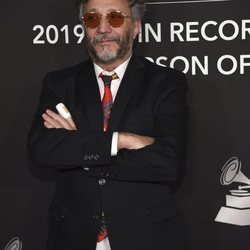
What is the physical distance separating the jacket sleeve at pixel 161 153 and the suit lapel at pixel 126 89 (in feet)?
0.47

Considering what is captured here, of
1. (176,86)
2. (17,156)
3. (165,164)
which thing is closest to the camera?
(165,164)

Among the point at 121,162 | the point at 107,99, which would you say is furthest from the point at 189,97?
the point at 121,162

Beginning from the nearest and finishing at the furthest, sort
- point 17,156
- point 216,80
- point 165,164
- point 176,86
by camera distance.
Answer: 1. point 165,164
2. point 176,86
3. point 216,80
4. point 17,156

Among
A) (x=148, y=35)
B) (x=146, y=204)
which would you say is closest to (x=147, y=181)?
(x=146, y=204)

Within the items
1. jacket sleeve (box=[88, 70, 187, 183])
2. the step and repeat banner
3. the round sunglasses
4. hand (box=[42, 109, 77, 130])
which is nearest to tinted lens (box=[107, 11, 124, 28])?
the round sunglasses

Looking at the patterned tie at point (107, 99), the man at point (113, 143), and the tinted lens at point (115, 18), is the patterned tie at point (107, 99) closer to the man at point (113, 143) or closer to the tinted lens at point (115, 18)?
the man at point (113, 143)

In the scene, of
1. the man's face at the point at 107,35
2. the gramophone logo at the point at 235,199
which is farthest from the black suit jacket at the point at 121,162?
the gramophone logo at the point at 235,199

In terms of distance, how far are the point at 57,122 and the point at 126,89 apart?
38 centimetres

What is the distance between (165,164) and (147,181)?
0.56 ft

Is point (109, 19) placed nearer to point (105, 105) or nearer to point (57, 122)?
point (105, 105)

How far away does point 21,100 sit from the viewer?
354 centimetres

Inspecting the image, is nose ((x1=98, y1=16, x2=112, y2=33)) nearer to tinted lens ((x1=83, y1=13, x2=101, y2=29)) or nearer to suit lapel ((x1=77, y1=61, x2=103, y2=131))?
tinted lens ((x1=83, y1=13, x2=101, y2=29))

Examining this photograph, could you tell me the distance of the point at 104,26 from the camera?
2680 millimetres

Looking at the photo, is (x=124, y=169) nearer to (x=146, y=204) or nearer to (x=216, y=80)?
(x=146, y=204)
